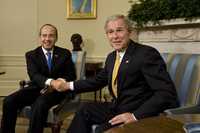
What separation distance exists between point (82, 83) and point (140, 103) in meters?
0.51

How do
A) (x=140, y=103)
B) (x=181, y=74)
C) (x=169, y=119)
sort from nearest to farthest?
(x=169, y=119) < (x=140, y=103) < (x=181, y=74)

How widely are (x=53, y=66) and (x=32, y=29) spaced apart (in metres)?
2.68

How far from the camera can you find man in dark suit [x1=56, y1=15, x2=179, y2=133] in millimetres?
2074

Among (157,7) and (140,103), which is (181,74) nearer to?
(140,103)

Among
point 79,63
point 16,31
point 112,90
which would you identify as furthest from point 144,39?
point 16,31

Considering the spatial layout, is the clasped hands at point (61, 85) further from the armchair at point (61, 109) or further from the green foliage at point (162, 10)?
the green foliage at point (162, 10)

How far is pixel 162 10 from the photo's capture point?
3598 mm

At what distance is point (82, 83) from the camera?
2.58 metres

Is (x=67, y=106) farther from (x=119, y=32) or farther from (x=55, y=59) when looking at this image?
(x=119, y=32)

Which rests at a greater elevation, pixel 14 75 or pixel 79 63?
pixel 79 63

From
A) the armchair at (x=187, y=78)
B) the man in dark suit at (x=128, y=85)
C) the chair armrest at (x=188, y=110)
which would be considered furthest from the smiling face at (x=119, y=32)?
the chair armrest at (x=188, y=110)

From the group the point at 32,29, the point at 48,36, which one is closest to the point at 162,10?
the point at 48,36

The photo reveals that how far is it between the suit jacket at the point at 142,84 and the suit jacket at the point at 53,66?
0.98m

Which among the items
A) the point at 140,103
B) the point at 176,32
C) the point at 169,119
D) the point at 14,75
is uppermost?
the point at 176,32
